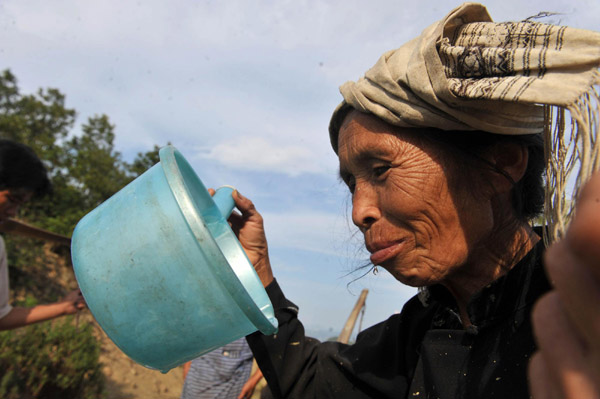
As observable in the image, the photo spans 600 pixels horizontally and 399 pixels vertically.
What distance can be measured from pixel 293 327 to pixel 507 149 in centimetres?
128

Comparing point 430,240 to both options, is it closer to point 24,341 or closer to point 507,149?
point 507,149

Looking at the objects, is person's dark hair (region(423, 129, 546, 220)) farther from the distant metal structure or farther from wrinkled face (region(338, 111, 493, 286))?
the distant metal structure

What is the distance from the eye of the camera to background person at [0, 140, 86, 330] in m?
3.16

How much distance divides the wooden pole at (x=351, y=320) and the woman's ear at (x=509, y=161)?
4.75 meters

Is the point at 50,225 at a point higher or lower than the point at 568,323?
higher

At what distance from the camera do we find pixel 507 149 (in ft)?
4.91

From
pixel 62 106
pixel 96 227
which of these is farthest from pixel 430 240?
pixel 62 106

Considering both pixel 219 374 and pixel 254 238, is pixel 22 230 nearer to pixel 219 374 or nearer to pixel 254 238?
pixel 254 238

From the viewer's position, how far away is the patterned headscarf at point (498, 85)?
3.35ft

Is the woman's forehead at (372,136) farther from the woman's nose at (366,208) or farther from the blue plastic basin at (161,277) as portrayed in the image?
the blue plastic basin at (161,277)

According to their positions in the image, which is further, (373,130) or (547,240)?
(373,130)

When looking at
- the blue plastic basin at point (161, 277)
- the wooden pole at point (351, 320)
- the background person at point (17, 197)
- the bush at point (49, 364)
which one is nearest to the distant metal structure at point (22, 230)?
the background person at point (17, 197)

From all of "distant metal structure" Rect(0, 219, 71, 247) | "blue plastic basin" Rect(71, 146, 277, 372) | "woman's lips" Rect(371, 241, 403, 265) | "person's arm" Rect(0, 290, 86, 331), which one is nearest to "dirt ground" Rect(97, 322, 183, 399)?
"person's arm" Rect(0, 290, 86, 331)

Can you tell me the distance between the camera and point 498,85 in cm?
118
